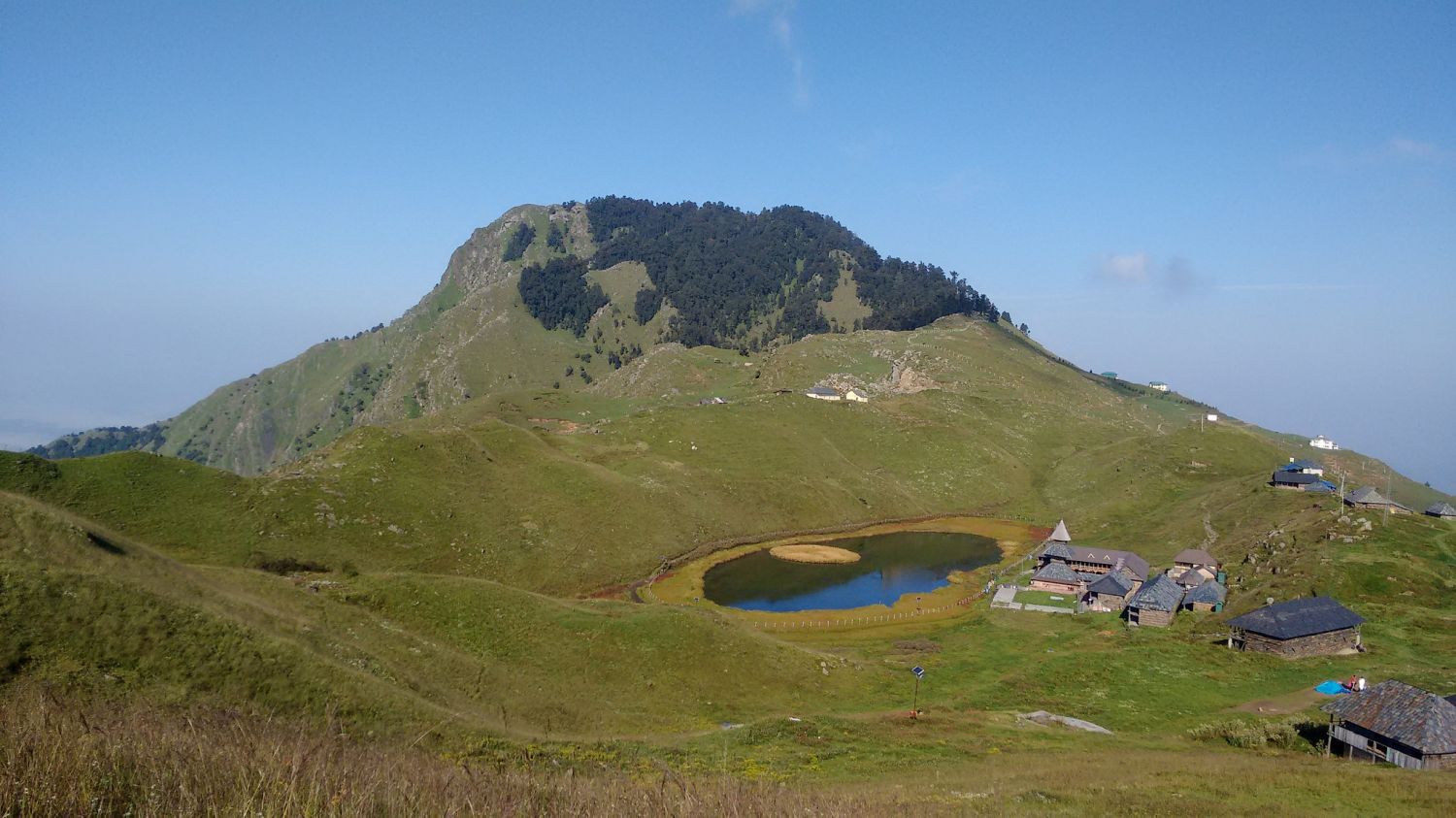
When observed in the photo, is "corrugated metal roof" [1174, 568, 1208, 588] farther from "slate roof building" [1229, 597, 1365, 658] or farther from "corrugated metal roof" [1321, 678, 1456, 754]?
"corrugated metal roof" [1321, 678, 1456, 754]

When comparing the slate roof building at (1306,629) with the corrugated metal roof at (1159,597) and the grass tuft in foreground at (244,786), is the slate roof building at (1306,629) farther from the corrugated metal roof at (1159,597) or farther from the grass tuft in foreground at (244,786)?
the grass tuft in foreground at (244,786)

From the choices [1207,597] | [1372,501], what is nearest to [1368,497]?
[1372,501]

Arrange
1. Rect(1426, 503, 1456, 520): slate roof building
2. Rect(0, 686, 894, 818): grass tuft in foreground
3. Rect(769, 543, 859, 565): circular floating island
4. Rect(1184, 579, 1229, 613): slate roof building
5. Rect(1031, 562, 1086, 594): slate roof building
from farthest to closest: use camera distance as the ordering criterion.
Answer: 1. Rect(769, 543, 859, 565): circular floating island
2. Rect(1426, 503, 1456, 520): slate roof building
3. Rect(1031, 562, 1086, 594): slate roof building
4. Rect(1184, 579, 1229, 613): slate roof building
5. Rect(0, 686, 894, 818): grass tuft in foreground

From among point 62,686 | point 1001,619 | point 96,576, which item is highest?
point 96,576

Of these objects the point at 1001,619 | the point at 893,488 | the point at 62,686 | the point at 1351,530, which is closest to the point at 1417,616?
the point at 1351,530

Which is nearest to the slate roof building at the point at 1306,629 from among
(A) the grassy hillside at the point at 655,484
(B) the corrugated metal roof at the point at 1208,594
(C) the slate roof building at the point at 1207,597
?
(C) the slate roof building at the point at 1207,597

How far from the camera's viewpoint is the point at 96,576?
100 ft

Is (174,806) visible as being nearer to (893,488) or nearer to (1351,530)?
(1351,530)

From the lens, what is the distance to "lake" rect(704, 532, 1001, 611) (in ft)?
260

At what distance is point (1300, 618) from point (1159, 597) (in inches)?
481

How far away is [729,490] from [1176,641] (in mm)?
64356

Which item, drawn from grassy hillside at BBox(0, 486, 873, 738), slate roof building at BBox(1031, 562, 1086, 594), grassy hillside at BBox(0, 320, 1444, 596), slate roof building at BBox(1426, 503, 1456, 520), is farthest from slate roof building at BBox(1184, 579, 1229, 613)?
grassy hillside at BBox(0, 486, 873, 738)

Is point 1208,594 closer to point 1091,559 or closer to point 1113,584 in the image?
point 1113,584

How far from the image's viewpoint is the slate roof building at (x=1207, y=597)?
67.8 m
